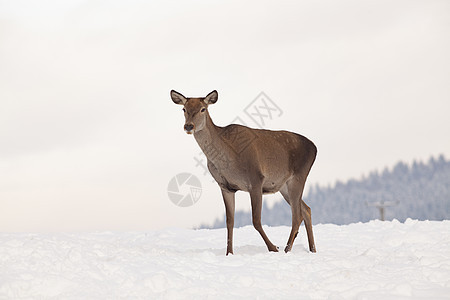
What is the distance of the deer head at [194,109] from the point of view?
8.84 metres

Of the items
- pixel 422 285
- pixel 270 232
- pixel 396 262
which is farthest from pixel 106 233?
pixel 422 285

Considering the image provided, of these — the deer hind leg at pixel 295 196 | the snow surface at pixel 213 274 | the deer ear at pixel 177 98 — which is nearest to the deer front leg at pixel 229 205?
the deer hind leg at pixel 295 196

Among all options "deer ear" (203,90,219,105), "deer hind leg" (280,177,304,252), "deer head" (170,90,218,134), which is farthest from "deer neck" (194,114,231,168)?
"deer hind leg" (280,177,304,252)

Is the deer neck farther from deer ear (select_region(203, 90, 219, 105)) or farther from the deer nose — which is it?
the deer nose

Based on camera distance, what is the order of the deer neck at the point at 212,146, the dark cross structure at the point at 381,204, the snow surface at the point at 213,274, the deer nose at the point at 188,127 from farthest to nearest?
the dark cross structure at the point at 381,204
the deer neck at the point at 212,146
the deer nose at the point at 188,127
the snow surface at the point at 213,274

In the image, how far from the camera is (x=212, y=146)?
9.20m

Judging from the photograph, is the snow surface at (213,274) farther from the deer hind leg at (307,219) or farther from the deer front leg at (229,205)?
the deer front leg at (229,205)

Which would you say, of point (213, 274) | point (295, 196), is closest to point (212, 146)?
point (295, 196)

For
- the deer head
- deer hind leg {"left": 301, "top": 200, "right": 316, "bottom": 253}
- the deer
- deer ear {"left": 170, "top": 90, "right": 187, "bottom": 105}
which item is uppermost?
deer ear {"left": 170, "top": 90, "right": 187, "bottom": 105}

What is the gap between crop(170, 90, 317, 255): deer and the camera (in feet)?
29.5

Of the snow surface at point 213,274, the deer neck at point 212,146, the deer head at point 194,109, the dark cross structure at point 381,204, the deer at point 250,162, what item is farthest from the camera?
the dark cross structure at point 381,204

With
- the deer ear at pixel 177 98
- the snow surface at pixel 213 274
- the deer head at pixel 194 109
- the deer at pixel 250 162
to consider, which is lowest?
the snow surface at pixel 213 274

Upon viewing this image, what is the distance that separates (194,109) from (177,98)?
480 millimetres

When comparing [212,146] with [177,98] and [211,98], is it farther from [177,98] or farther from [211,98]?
[177,98]
